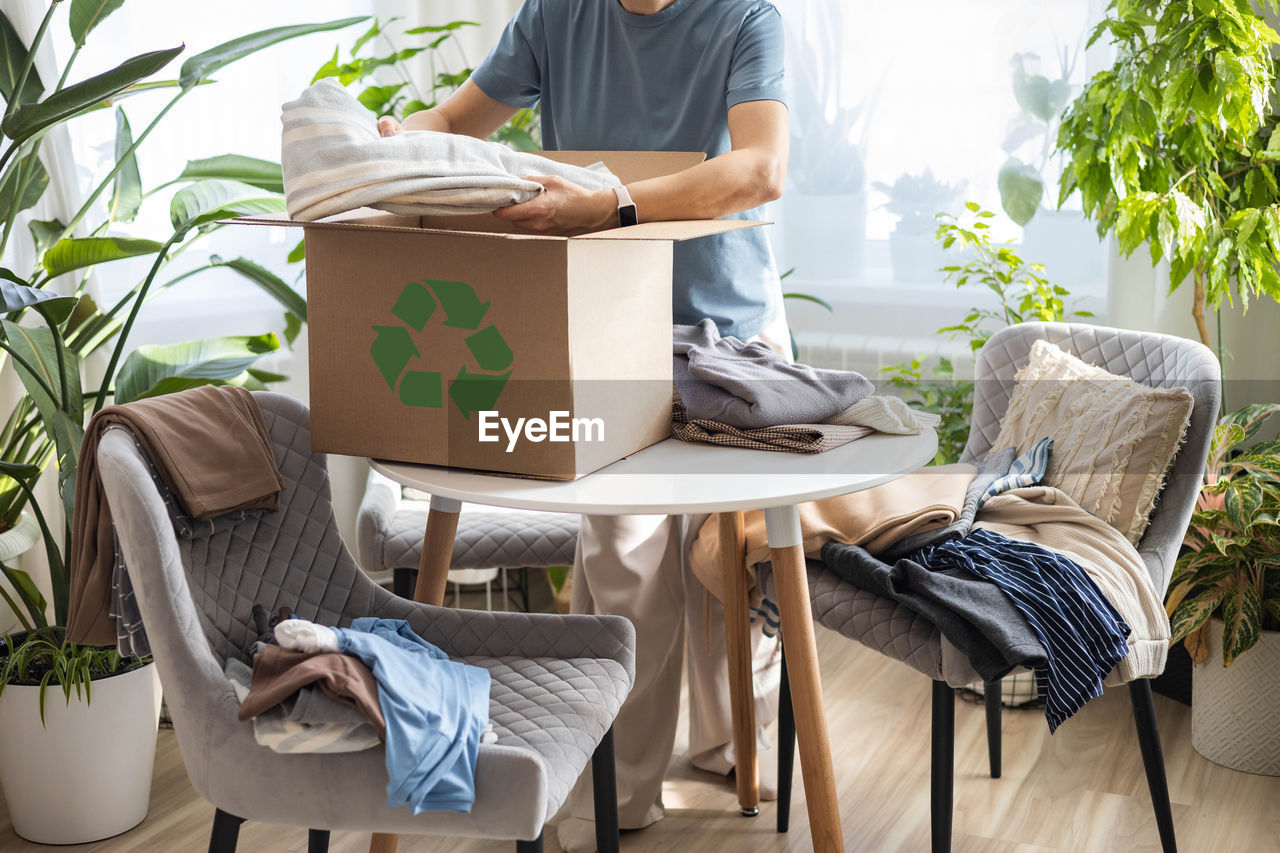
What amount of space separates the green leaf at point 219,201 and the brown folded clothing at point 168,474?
2.32 ft

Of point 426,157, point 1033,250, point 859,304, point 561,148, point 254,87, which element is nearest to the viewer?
point 426,157

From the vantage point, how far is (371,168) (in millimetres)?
1155

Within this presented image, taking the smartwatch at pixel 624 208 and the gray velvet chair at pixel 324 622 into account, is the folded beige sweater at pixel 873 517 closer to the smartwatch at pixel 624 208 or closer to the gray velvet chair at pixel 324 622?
the gray velvet chair at pixel 324 622

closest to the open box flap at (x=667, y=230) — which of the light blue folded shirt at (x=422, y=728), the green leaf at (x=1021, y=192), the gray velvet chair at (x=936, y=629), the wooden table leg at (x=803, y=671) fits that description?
the wooden table leg at (x=803, y=671)

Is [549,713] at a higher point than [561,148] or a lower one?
lower

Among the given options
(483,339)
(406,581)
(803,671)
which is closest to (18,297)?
(483,339)

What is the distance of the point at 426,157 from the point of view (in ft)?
3.89

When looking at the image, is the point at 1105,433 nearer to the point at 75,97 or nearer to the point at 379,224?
the point at 379,224

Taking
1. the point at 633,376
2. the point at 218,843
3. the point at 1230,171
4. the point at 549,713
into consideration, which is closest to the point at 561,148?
the point at 633,376

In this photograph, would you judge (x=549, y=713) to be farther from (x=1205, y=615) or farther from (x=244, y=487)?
(x=1205, y=615)

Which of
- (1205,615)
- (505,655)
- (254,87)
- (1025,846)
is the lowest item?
(1025,846)

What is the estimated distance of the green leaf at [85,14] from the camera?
1.83 meters

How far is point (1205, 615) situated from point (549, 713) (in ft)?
4.48

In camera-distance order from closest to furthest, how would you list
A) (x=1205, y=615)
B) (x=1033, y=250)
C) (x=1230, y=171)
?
(x=1205, y=615) → (x=1230, y=171) → (x=1033, y=250)
